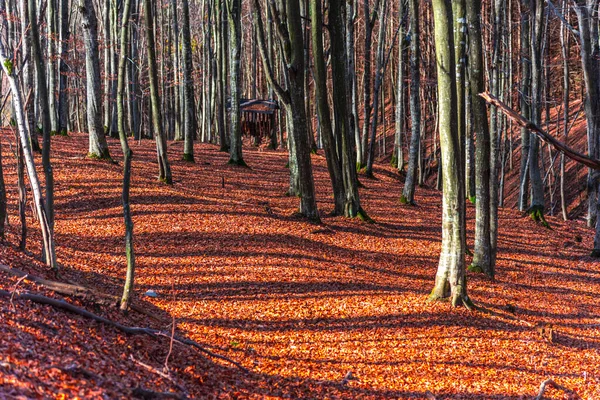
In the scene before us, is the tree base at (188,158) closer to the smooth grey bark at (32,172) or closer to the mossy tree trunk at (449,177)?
the mossy tree trunk at (449,177)

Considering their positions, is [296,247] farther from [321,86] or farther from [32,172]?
[32,172]

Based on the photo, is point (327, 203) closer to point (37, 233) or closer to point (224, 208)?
point (224, 208)

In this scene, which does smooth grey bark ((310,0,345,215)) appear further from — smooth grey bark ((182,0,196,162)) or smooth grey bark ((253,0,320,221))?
smooth grey bark ((182,0,196,162))

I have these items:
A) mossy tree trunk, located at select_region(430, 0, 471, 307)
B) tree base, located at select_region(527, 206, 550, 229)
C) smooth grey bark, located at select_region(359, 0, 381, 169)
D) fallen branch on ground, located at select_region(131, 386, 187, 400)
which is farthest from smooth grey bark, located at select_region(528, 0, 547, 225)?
fallen branch on ground, located at select_region(131, 386, 187, 400)

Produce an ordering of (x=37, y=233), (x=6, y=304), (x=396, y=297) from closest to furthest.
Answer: (x=6, y=304) < (x=396, y=297) < (x=37, y=233)

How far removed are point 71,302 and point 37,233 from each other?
4.74 meters

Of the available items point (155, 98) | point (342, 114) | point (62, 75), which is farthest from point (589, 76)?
point (62, 75)

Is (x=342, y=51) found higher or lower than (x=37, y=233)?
higher

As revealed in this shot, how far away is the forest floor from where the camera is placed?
553cm

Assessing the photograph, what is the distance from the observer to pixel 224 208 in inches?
547

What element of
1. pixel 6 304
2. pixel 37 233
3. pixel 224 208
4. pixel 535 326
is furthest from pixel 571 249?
pixel 6 304

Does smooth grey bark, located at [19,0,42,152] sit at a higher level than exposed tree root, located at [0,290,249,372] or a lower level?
higher

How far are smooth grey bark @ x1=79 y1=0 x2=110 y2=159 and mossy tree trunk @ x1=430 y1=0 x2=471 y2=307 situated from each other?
8.92 meters

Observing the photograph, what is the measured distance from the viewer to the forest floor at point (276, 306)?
18.1 ft
